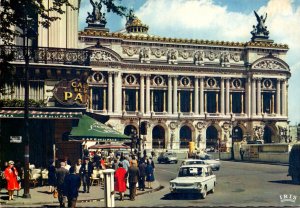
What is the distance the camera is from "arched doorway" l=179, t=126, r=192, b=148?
102 metres

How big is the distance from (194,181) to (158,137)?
Answer: 75.4m

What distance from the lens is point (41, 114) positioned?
92.2 ft

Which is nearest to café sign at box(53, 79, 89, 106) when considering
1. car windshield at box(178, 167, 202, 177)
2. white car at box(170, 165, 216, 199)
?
car windshield at box(178, 167, 202, 177)

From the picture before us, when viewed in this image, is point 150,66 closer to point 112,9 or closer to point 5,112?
point 5,112

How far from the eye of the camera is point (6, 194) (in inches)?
1021

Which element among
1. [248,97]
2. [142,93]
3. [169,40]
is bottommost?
[248,97]

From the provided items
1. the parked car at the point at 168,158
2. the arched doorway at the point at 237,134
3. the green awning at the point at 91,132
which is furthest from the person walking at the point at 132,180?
the arched doorway at the point at 237,134

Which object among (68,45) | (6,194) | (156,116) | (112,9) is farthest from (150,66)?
(112,9)

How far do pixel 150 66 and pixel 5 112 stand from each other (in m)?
71.6

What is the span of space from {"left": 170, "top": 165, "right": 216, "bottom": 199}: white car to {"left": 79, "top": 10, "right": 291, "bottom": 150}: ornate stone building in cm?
6639

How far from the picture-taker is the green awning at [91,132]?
28.8m

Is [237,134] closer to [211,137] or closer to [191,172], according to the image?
[211,137]

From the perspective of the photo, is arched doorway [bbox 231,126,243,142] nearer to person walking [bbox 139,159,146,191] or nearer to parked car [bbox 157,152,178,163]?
parked car [bbox 157,152,178,163]

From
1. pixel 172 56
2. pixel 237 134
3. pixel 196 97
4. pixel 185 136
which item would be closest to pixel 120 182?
pixel 172 56
